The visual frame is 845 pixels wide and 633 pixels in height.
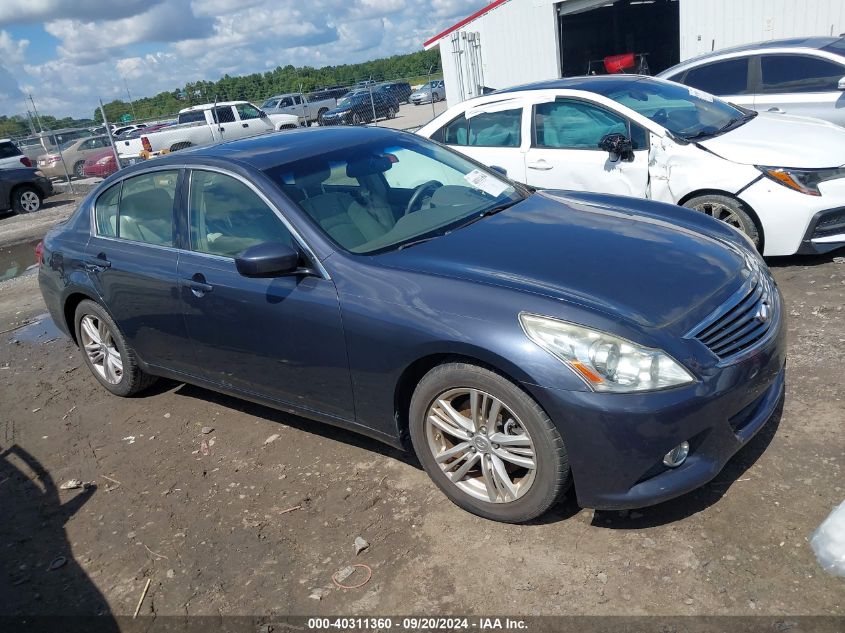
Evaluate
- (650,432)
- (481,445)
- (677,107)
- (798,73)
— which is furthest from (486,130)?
(650,432)

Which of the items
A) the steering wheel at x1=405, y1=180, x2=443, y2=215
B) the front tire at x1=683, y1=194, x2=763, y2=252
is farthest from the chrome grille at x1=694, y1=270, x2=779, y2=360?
the front tire at x1=683, y1=194, x2=763, y2=252

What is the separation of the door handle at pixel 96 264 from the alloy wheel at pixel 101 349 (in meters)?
0.42

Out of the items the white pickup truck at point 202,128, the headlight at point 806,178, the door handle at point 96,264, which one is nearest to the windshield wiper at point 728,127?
the headlight at point 806,178

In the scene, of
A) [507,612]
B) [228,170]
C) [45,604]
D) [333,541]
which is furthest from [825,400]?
[45,604]

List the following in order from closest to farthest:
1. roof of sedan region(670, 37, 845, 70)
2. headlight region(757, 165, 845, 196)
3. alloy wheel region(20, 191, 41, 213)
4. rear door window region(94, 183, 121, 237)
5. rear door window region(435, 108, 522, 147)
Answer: rear door window region(94, 183, 121, 237), headlight region(757, 165, 845, 196), rear door window region(435, 108, 522, 147), roof of sedan region(670, 37, 845, 70), alloy wheel region(20, 191, 41, 213)

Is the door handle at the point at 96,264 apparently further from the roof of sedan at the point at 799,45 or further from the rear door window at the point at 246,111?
the rear door window at the point at 246,111

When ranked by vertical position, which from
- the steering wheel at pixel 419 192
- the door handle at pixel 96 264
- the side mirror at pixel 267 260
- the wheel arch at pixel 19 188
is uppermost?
the steering wheel at pixel 419 192

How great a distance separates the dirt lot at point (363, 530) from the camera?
2750mm

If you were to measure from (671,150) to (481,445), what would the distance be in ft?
12.4

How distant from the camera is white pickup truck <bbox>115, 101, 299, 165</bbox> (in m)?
21.8

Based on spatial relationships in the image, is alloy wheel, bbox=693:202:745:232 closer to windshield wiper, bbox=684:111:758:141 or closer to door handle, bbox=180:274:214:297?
windshield wiper, bbox=684:111:758:141

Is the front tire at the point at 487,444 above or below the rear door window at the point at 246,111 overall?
below

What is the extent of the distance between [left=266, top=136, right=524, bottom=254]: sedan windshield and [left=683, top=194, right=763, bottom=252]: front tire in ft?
7.16

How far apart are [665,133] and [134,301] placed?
4.32 m
